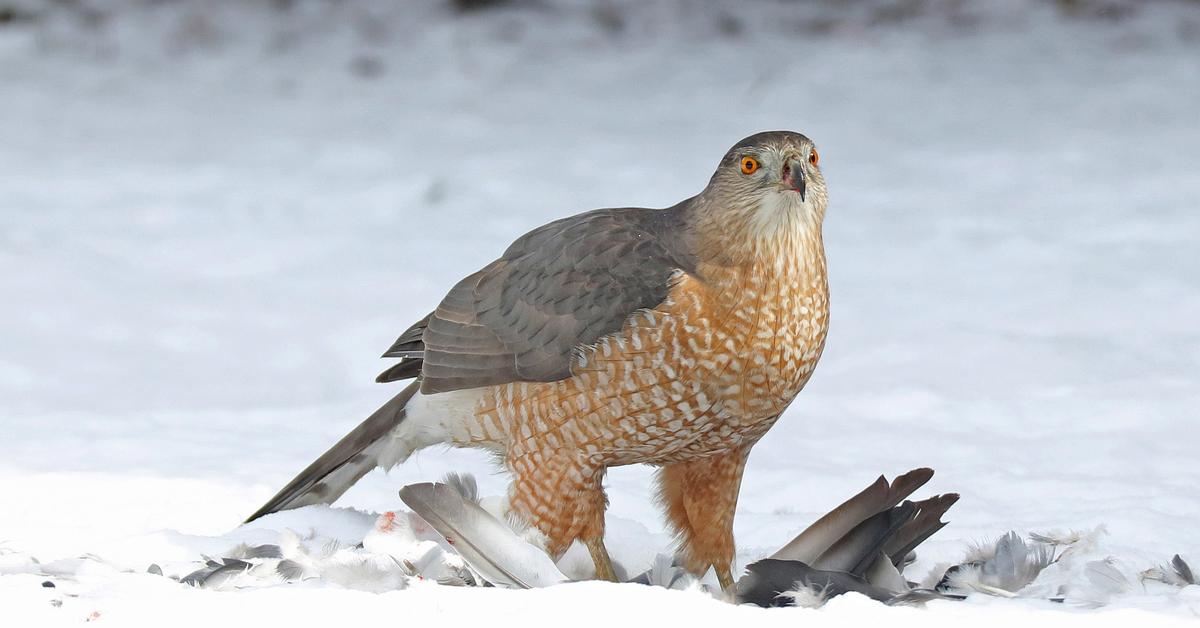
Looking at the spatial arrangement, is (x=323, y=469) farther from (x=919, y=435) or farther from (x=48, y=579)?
(x=919, y=435)

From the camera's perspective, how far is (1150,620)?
3639 millimetres

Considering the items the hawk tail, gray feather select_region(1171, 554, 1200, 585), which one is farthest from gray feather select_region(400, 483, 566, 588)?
gray feather select_region(1171, 554, 1200, 585)

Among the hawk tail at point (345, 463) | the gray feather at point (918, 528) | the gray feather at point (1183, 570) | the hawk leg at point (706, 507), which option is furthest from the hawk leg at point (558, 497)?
the gray feather at point (1183, 570)

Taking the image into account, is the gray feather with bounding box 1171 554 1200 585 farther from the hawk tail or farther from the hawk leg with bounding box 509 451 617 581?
the hawk tail

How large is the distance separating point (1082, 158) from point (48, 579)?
790 cm

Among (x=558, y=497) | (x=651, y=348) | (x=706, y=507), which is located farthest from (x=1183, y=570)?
(x=558, y=497)

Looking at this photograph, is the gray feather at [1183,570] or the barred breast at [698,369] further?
the gray feather at [1183,570]

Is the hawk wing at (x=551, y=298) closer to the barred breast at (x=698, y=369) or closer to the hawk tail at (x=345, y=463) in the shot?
the barred breast at (x=698, y=369)

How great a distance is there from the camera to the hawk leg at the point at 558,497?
4.06m

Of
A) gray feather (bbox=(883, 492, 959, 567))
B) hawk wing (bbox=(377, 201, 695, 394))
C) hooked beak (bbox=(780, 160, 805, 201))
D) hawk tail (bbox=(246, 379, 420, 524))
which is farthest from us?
hawk tail (bbox=(246, 379, 420, 524))

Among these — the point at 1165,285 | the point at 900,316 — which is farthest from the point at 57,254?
the point at 1165,285

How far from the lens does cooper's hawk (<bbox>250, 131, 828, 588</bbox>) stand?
387 cm

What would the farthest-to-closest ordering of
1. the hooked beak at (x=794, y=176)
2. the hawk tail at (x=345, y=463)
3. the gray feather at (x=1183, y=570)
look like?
the hawk tail at (x=345, y=463) → the gray feather at (x=1183, y=570) → the hooked beak at (x=794, y=176)

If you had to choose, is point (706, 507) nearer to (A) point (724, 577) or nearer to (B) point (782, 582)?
(A) point (724, 577)
